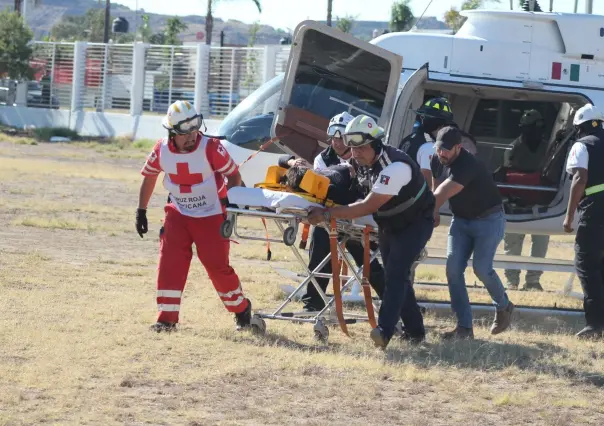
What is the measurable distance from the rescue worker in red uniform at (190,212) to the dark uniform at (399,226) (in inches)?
42.7

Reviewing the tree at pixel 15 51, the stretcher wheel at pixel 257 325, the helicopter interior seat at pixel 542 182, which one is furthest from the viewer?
the tree at pixel 15 51

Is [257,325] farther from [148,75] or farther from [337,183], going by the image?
[148,75]

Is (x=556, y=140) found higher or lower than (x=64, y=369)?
higher

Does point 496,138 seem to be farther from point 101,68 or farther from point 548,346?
point 101,68

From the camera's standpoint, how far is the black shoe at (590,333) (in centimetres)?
974

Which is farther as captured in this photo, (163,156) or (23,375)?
(163,156)

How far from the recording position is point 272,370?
7629mm

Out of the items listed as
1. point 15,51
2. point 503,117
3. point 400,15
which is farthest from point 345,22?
point 503,117

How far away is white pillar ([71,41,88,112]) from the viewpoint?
3916cm

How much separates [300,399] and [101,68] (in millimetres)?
33313

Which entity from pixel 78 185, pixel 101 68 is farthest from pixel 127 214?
pixel 101 68

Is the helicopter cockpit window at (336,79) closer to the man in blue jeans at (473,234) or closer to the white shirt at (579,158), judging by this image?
the man in blue jeans at (473,234)

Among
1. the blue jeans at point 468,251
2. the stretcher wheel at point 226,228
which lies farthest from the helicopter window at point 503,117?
the stretcher wheel at point 226,228

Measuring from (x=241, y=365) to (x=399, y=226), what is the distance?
5.04 ft
